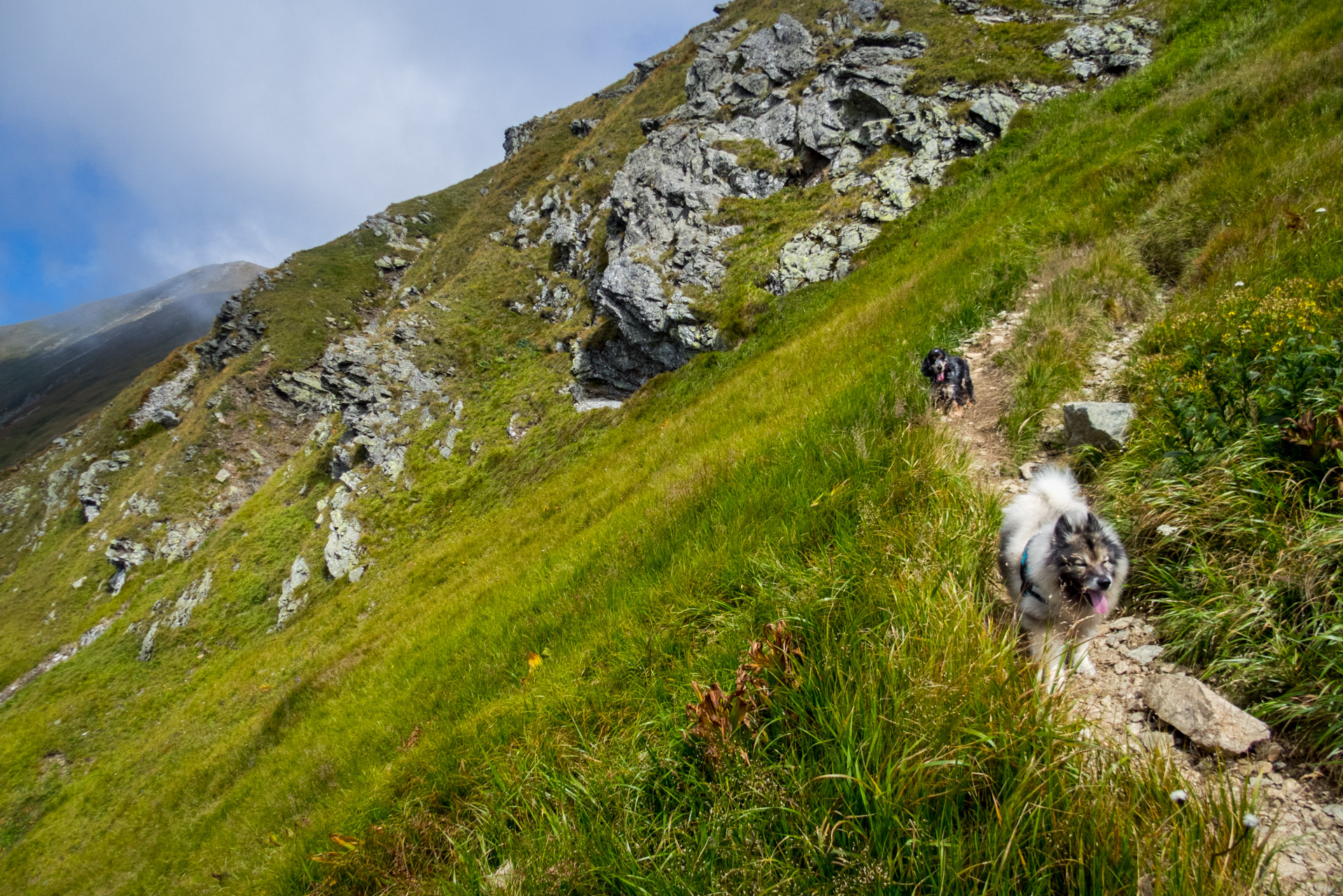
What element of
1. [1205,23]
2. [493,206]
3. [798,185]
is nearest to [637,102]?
[493,206]

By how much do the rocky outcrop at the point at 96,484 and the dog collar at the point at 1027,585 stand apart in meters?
80.9

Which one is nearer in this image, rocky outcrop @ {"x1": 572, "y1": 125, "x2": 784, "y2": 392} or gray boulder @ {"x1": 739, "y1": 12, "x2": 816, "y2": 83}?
rocky outcrop @ {"x1": 572, "y1": 125, "x2": 784, "y2": 392}

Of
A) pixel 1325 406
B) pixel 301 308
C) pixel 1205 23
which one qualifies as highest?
pixel 301 308

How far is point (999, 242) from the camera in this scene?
8.82 meters

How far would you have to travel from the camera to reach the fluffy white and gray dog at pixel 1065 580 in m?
2.56

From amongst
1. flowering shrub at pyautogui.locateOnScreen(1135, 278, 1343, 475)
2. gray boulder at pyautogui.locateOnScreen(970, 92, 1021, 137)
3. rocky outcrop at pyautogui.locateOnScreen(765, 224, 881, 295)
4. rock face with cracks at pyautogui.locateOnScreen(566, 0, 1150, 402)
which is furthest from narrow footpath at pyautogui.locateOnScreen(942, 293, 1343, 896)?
gray boulder at pyautogui.locateOnScreen(970, 92, 1021, 137)

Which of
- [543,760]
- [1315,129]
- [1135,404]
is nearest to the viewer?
[543,760]

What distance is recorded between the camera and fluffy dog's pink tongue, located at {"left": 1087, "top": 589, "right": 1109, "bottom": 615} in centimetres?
256

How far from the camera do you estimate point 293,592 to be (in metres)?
26.0

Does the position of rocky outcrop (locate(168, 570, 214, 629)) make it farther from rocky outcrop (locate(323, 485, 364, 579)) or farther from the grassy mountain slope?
rocky outcrop (locate(323, 485, 364, 579))

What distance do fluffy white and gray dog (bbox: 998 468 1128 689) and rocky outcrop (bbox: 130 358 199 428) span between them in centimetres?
7993

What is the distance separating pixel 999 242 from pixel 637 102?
52.5 meters

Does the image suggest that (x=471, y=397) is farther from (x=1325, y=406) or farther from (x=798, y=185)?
(x=1325, y=406)

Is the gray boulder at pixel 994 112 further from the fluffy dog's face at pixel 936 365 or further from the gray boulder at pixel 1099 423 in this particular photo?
the gray boulder at pixel 1099 423
